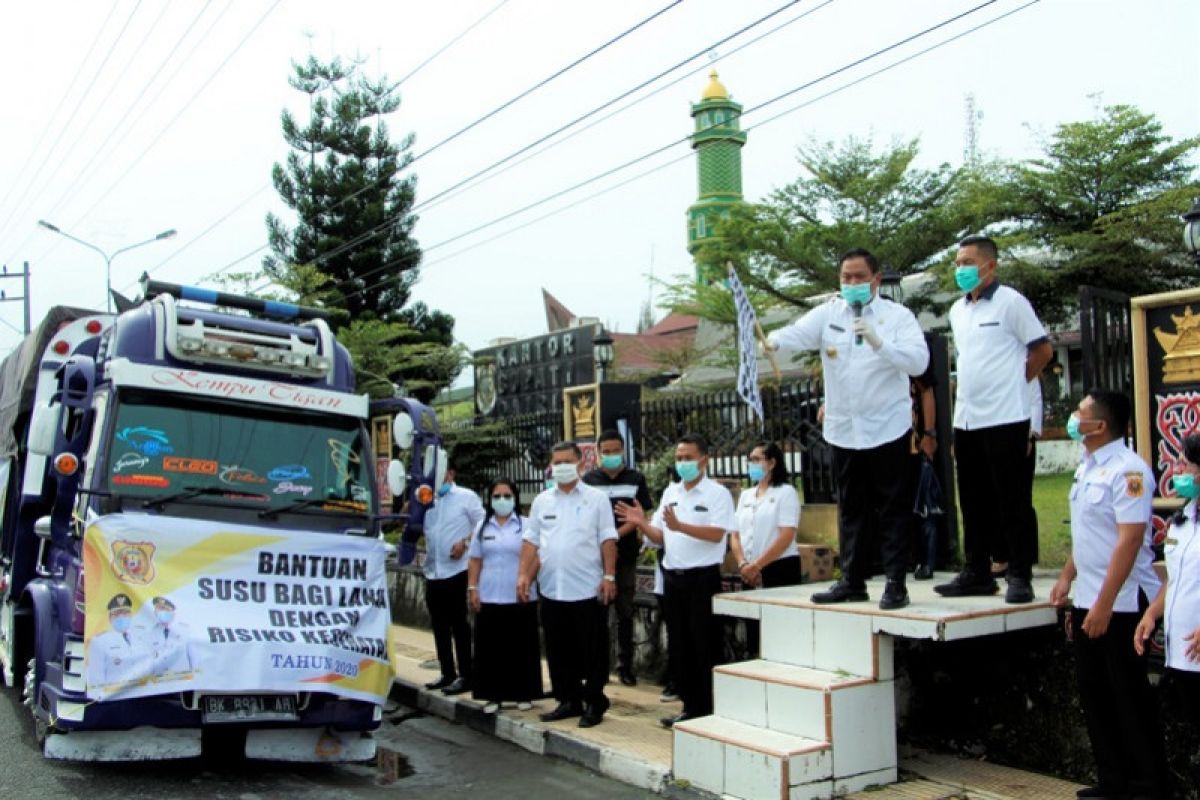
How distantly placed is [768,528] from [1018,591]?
201 cm

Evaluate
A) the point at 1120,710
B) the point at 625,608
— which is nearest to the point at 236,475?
the point at 625,608

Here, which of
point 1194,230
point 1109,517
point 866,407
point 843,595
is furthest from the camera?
point 1194,230

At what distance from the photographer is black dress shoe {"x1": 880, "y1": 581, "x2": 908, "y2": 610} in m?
5.84

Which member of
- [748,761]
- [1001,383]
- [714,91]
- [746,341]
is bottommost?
[748,761]

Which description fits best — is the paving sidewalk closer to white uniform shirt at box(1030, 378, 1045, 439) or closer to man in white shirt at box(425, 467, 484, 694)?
man in white shirt at box(425, 467, 484, 694)

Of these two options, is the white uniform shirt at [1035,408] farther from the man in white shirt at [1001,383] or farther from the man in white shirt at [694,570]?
the man in white shirt at [694,570]

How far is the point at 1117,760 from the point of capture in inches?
201

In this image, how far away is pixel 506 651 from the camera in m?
8.38

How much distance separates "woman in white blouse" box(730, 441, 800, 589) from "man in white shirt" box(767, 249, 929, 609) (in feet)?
3.64

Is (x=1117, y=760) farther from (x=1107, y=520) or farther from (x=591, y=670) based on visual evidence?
(x=591, y=670)

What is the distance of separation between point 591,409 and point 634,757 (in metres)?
7.19

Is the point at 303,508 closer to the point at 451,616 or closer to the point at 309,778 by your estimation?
the point at 309,778

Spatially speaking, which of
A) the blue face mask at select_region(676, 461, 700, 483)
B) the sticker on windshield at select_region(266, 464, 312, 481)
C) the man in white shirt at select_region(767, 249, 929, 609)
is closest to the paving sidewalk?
the man in white shirt at select_region(767, 249, 929, 609)

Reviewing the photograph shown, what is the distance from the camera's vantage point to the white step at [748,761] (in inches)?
212
